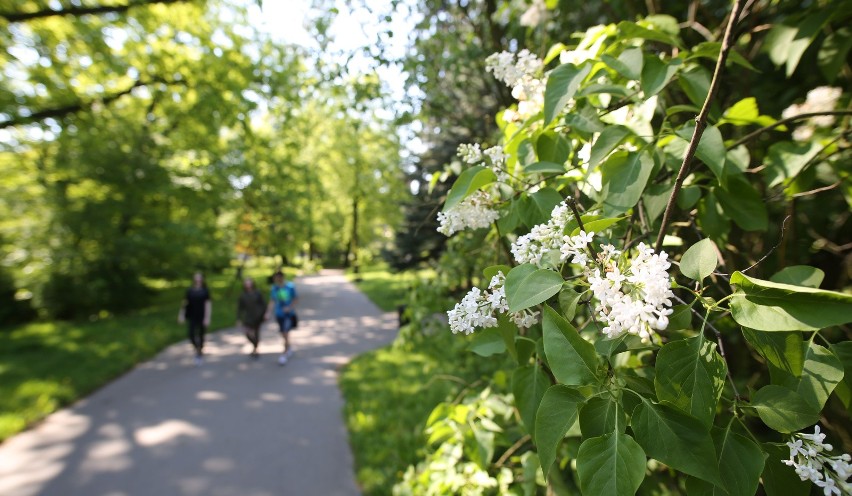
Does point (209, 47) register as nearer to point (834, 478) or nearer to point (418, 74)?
point (418, 74)

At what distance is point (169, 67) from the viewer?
845cm

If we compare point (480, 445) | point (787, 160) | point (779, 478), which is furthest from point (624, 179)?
point (480, 445)

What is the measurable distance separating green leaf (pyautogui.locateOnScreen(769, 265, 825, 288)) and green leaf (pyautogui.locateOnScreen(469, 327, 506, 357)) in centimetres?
65

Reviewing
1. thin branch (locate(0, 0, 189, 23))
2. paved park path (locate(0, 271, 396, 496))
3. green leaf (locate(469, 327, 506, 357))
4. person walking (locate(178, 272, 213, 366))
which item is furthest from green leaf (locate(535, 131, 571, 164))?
person walking (locate(178, 272, 213, 366))

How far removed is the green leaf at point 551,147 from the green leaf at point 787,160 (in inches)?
28.8

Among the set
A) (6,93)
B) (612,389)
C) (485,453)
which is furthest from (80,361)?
(612,389)

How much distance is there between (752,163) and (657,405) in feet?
6.03

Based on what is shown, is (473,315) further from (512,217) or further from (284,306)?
(284,306)

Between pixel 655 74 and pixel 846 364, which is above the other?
pixel 655 74

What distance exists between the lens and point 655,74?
106 centimetres

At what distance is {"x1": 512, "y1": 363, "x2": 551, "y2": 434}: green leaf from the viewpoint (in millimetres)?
1066

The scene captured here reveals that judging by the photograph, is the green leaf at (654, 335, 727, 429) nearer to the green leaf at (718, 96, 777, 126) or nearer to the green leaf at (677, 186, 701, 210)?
the green leaf at (677, 186, 701, 210)

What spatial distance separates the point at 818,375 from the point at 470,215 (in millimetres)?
762

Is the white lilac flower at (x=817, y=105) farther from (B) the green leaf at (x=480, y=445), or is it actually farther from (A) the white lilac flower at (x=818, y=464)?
(B) the green leaf at (x=480, y=445)
